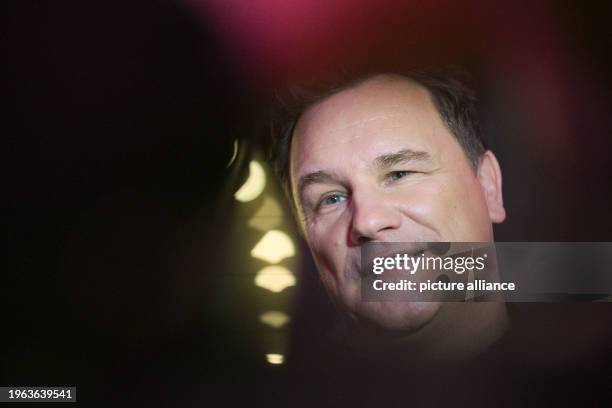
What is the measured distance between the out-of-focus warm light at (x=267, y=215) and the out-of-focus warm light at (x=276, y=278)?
0.25ft

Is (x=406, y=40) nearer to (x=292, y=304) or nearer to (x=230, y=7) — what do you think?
(x=230, y=7)

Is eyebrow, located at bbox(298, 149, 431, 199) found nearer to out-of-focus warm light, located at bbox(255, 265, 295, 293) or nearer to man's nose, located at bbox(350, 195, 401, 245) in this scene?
man's nose, located at bbox(350, 195, 401, 245)

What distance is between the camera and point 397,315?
3.72 ft

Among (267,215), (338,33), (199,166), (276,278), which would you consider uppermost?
(338,33)

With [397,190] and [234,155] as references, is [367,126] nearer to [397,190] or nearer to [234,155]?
[397,190]

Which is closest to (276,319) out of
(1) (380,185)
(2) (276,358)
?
(2) (276,358)

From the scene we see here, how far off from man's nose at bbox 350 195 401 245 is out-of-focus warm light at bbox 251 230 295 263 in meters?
0.14

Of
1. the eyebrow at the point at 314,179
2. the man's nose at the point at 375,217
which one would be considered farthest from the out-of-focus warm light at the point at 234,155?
the man's nose at the point at 375,217

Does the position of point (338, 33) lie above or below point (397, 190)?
above

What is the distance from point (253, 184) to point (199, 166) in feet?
0.38

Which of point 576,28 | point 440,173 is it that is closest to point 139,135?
point 440,173

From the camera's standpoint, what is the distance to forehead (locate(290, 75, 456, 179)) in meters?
1.13

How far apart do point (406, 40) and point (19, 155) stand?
77cm

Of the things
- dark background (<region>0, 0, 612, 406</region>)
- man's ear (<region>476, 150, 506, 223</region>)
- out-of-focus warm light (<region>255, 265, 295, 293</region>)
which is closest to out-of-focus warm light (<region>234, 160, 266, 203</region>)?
dark background (<region>0, 0, 612, 406</region>)
